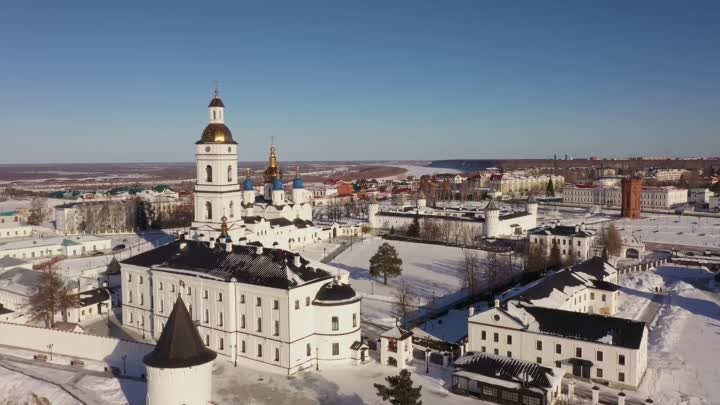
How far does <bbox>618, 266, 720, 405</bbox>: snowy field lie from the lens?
68.6ft

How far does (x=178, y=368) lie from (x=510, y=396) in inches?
438

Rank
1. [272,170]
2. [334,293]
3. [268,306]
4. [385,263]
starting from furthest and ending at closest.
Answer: [272,170], [385,263], [334,293], [268,306]

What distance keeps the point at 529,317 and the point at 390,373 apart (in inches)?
239

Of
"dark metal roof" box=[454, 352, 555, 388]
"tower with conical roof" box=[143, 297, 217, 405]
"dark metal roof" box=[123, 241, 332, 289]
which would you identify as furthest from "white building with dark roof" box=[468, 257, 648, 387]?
"tower with conical roof" box=[143, 297, 217, 405]

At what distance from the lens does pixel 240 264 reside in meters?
25.1

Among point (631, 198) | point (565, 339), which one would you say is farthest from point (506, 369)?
point (631, 198)

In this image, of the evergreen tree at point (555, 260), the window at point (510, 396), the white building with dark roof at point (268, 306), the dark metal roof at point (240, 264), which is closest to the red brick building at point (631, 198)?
the evergreen tree at point (555, 260)

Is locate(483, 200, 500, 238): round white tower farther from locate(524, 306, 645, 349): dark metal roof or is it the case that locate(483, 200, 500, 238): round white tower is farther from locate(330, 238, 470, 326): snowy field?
locate(524, 306, 645, 349): dark metal roof

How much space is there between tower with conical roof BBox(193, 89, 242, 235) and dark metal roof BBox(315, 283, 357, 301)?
1224 cm

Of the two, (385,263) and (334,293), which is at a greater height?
(334,293)

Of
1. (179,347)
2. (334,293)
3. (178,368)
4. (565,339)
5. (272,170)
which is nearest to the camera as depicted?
(178,368)

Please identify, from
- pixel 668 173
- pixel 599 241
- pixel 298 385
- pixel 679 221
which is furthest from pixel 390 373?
pixel 668 173

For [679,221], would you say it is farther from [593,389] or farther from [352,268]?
[593,389]

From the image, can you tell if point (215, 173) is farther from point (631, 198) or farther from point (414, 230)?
point (631, 198)
